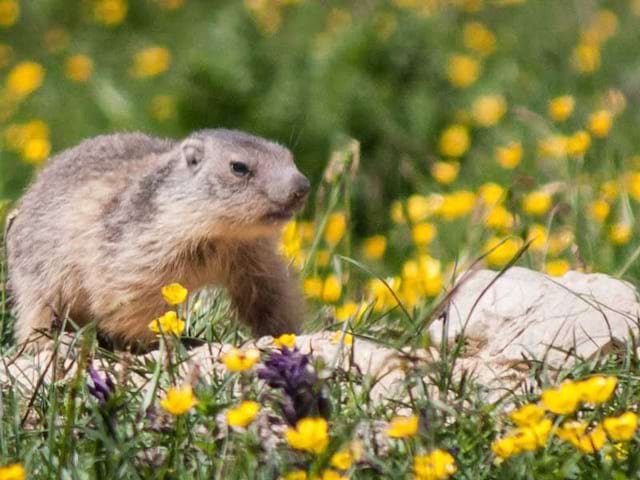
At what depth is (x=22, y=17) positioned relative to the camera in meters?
11.5

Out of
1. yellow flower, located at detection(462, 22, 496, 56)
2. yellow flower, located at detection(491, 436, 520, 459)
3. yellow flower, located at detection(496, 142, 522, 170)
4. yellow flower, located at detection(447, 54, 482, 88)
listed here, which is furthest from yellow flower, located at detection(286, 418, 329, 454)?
yellow flower, located at detection(462, 22, 496, 56)

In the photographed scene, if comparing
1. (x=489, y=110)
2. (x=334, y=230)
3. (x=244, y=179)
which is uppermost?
(x=489, y=110)

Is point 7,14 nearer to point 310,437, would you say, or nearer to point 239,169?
point 239,169

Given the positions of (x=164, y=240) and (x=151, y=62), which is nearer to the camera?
(x=164, y=240)

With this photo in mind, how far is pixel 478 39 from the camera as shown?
32.0 ft

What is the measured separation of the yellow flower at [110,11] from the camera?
11219 mm

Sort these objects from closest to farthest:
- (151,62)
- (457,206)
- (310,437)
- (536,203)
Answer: (310,437)
(536,203)
(457,206)
(151,62)

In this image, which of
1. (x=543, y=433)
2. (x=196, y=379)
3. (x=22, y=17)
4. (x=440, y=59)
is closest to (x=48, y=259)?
(x=196, y=379)

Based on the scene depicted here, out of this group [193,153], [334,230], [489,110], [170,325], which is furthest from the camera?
[489,110]

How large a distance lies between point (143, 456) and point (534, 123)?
4.35 metres

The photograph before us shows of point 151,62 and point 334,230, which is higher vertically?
point 151,62

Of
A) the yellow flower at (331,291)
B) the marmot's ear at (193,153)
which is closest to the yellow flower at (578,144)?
the yellow flower at (331,291)

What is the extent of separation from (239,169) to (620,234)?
5.15ft

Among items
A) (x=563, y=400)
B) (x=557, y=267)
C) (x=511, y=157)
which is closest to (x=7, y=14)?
(x=511, y=157)
